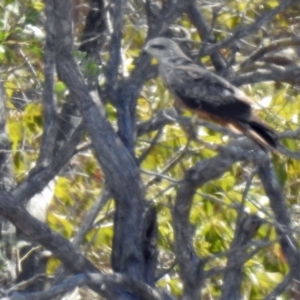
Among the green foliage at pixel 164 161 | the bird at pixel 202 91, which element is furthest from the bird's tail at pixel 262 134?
the green foliage at pixel 164 161

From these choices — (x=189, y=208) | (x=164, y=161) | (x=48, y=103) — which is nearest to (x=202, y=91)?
(x=164, y=161)

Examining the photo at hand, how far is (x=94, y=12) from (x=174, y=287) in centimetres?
191

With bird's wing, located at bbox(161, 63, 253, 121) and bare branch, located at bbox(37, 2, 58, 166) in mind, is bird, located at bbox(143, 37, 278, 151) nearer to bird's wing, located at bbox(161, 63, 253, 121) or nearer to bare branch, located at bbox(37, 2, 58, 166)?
bird's wing, located at bbox(161, 63, 253, 121)

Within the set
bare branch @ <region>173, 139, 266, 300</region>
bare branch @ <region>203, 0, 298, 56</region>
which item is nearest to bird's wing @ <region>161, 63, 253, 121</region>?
bare branch @ <region>203, 0, 298, 56</region>

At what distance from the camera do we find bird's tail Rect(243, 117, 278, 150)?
4.93 meters

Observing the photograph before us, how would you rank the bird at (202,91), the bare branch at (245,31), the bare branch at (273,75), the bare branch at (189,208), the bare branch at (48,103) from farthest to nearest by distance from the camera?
1. the bird at (202,91)
2. the bare branch at (273,75)
3. the bare branch at (245,31)
4. the bare branch at (48,103)
5. the bare branch at (189,208)

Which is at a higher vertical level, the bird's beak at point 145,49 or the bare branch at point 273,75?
the bird's beak at point 145,49

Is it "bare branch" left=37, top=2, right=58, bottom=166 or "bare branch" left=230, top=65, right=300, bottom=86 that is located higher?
"bare branch" left=230, top=65, right=300, bottom=86

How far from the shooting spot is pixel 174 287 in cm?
593

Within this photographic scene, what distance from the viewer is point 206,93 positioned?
227 inches

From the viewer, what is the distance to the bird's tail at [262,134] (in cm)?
Result: 493

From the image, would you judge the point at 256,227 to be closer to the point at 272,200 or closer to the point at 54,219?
the point at 272,200

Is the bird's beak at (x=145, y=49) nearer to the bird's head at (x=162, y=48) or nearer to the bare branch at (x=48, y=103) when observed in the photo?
the bird's head at (x=162, y=48)

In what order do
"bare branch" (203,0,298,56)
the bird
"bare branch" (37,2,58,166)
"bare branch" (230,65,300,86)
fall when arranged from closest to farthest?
"bare branch" (37,2,58,166)
"bare branch" (203,0,298,56)
"bare branch" (230,65,300,86)
the bird
